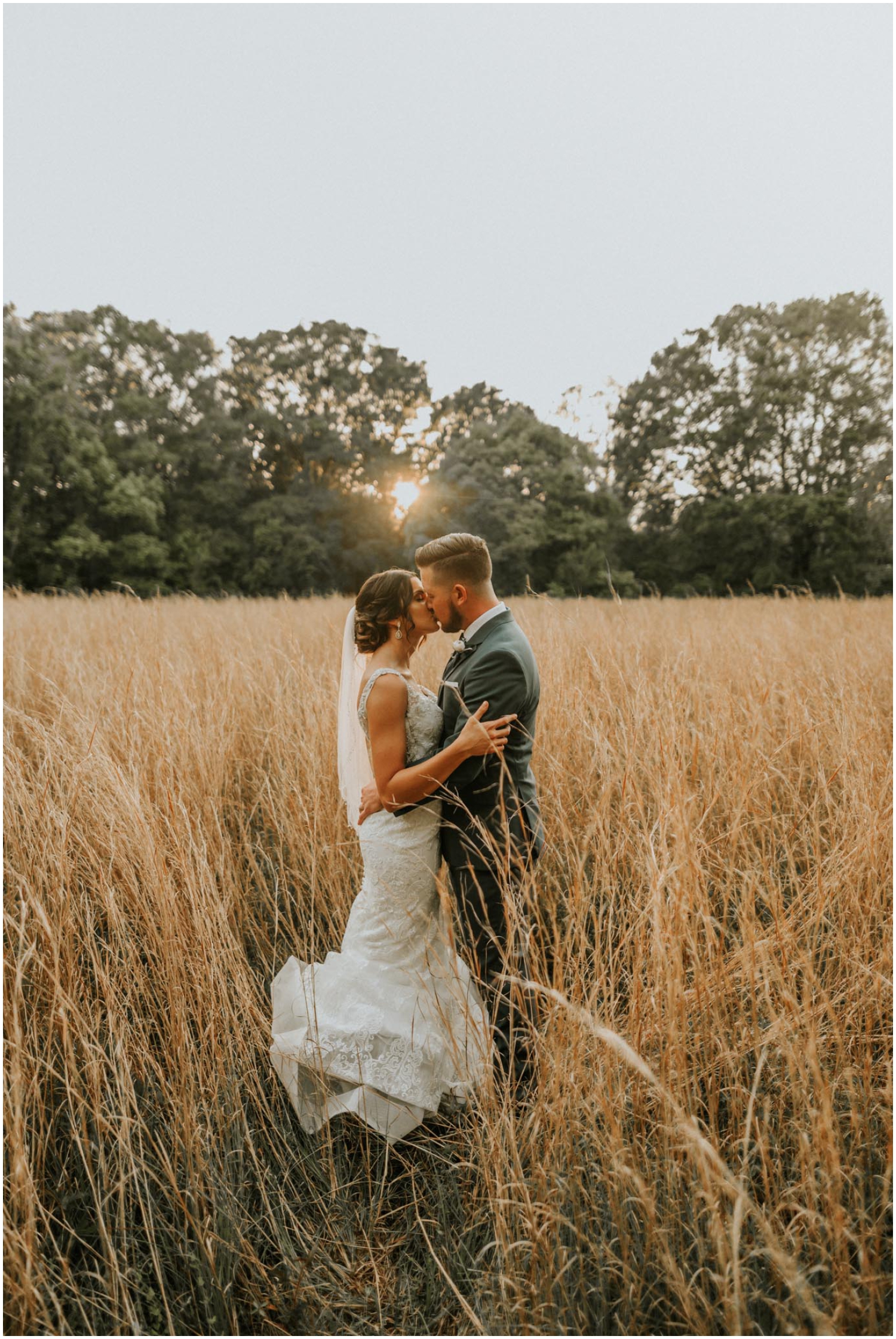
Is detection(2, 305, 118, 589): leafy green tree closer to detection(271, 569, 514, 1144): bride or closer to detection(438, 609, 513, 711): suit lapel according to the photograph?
detection(271, 569, 514, 1144): bride

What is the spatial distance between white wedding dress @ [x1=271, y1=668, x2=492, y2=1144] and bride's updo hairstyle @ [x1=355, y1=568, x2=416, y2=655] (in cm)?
14

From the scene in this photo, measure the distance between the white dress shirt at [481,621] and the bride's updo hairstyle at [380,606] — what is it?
0.21 meters

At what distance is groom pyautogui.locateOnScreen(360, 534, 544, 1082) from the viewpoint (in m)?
2.01

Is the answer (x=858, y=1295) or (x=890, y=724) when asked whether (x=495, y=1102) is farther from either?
(x=890, y=724)

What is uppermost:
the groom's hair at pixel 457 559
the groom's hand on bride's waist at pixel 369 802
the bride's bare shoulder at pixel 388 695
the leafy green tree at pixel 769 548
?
the leafy green tree at pixel 769 548

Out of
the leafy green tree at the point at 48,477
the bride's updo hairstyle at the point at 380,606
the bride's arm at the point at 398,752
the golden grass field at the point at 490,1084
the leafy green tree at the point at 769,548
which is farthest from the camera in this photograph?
the leafy green tree at the point at 769,548

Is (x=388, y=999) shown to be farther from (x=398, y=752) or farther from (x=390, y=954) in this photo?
(x=398, y=752)

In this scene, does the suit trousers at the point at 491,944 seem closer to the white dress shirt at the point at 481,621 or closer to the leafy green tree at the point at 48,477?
the white dress shirt at the point at 481,621

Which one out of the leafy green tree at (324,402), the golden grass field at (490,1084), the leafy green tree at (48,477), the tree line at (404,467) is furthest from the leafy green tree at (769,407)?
the golden grass field at (490,1084)

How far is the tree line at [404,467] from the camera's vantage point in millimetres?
24281

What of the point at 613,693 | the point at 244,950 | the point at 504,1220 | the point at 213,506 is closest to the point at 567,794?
the point at 613,693

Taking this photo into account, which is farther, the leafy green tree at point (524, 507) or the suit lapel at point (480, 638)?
the leafy green tree at point (524, 507)

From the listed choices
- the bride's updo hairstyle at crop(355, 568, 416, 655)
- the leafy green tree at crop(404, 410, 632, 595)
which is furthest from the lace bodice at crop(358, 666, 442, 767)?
the leafy green tree at crop(404, 410, 632, 595)

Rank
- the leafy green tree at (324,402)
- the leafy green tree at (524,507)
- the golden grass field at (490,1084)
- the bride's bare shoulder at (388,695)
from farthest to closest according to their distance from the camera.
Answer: the leafy green tree at (324,402)
the leafy green tree at (524,507)
the bride's bare shoulder at (388,695)
the golden grass field at (490,1084)
